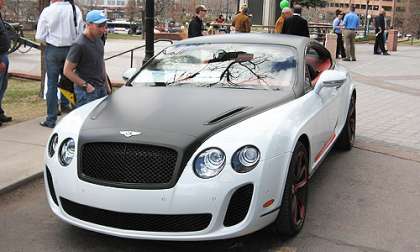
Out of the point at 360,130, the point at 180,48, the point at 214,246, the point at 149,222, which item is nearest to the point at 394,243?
the point at 214,246

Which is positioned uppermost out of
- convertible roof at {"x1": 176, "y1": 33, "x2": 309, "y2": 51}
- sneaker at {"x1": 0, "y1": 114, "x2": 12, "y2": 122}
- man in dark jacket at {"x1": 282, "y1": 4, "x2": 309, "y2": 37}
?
man in dark jacket at {"x1": 282, "y1": 4, "x2": 309, "y2": 37}

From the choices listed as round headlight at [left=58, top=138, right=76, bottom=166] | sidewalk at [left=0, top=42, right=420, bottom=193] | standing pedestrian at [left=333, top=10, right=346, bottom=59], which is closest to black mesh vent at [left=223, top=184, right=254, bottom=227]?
round headlight at [left=58, top=138, right=76, bottom=166]

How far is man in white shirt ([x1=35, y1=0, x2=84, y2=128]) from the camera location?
288 inches

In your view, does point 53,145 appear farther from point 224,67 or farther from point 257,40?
point 257,40

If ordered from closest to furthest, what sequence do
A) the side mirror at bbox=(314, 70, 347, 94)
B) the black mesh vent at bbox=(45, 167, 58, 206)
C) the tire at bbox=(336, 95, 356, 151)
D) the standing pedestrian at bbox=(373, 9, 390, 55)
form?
the black mesh vent at bbox=(45, 167, 58, 206) → the side mirror at bbox=(314, 70, 347, 94) → the tire at bbox=(336, 95, 356, 151) → the standing pedestrian at bbox=(373, 9, 390, 55)

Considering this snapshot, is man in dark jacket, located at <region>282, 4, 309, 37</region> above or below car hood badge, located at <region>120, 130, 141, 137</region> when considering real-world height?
above

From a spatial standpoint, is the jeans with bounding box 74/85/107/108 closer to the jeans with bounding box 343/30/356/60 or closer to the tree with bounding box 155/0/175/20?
the jeans with bounding box 343/30/356/60

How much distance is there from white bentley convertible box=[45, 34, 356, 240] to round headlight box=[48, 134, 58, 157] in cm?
1

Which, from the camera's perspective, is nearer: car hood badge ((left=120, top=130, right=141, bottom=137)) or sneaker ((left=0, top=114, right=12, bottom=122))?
car hood badge ((left=120, top=130, right=141, bottom=137))

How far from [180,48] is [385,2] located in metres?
117

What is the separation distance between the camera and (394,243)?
4.07 m

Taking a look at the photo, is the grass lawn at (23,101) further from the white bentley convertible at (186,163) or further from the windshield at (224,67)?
the white bentley convertible at (186,163)

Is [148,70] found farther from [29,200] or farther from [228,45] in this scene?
[29,200]

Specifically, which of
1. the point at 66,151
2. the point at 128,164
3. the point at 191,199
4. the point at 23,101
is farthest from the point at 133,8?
the point at 191,199
